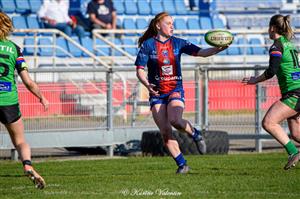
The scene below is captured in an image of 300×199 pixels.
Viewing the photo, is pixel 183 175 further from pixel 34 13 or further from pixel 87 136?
pixel 34 13

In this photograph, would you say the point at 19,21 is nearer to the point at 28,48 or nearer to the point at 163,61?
the point at 28,48

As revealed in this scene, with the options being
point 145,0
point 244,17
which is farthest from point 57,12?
point 244,17

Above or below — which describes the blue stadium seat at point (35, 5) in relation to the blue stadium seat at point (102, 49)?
above

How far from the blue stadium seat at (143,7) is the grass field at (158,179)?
628 inches

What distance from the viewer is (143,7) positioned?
3031cm

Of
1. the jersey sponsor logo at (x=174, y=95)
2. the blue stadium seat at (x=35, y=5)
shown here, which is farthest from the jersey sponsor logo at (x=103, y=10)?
the jersey sponsor logo at (x=174, y=95)

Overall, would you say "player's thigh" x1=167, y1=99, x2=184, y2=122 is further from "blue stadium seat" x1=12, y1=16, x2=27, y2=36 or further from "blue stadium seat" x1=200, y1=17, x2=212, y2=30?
"blue stadium seat" x1=200, y1=17, x2=212, y2=30

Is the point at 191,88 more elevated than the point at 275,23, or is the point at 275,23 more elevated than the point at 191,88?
the point at 275,23

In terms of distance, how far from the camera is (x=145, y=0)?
30672mm

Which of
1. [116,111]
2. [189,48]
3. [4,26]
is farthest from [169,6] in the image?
[4,26]

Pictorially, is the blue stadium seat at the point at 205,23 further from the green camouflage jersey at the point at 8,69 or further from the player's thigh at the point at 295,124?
the green camouflage jersey at the point at 8,69

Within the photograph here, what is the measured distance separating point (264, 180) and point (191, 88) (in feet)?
23.6

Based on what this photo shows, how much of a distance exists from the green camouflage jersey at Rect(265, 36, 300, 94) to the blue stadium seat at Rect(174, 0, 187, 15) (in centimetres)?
1965

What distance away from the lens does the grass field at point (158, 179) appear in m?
9.72
